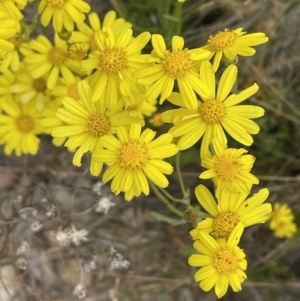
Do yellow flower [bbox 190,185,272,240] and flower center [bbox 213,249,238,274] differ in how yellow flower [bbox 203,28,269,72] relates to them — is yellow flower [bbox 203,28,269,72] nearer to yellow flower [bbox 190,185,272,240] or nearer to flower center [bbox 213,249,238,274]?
yellow flower [bbox 190,185,272,240]

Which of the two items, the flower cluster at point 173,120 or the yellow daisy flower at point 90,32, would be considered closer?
the flower cluster at point 173,120

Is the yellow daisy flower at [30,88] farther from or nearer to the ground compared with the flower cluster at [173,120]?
farther from the ground

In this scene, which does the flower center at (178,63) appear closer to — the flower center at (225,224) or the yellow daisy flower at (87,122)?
the yellow daisy flower at (87,122)

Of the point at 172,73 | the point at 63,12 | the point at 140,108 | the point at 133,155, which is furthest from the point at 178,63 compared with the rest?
the point at 140,108

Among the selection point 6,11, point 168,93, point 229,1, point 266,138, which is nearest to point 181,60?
point 168,93

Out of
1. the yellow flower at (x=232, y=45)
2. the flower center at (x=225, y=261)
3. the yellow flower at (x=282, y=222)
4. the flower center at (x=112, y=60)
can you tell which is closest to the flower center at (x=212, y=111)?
the yellow flower at (x=232, y=45)

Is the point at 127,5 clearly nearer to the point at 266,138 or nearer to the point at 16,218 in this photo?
the point at 266,138

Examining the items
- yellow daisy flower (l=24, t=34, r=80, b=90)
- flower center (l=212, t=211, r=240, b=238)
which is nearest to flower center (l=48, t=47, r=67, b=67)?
yellow daisy flower (l=24, t=34, r=80, b=90)

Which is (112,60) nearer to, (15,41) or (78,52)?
(78,52)
